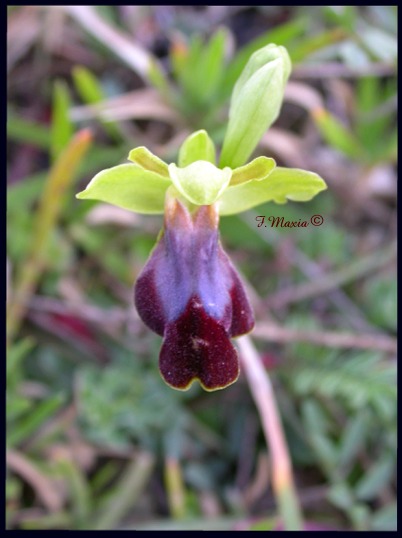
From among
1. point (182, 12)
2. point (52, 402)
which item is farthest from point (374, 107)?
point (52, 402)

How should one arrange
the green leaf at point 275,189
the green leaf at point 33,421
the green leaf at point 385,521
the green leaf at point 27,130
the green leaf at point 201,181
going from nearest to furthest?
the green leaf at point 201,181 < the green leaf at point 275,189 < the green leaf at point 33,421 < the green leaf at point 385,521 < the green leaf at point 27,130

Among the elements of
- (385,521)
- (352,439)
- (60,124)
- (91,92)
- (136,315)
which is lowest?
(385,521)

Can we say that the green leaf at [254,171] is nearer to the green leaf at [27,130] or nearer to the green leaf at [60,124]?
the green leaf at [60,124]

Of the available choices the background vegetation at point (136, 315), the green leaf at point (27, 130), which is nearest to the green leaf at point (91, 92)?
the background vegetation at point (136, 315)

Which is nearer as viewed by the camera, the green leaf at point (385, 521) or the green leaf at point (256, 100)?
the green leaf at point (256, 100)

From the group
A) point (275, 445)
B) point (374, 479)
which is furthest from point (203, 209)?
point (374, 479)

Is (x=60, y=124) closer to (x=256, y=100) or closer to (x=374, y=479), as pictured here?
(x=256, y=100)

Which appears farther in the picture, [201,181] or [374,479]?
[374,479]
